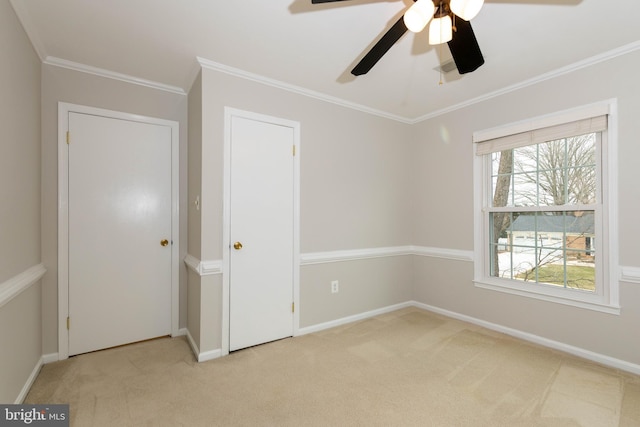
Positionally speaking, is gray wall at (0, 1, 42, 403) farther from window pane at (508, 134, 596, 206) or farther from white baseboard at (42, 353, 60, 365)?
window pane at (508, 134, 596, 206)

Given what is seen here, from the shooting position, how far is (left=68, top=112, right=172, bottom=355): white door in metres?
2.53

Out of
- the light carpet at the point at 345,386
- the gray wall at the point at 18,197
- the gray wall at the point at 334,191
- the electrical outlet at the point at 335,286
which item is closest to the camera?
the gray wall at the point at 18,197

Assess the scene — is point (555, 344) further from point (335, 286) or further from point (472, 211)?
point (335, 286)

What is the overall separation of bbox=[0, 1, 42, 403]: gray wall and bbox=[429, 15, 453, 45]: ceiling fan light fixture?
7.75 ft

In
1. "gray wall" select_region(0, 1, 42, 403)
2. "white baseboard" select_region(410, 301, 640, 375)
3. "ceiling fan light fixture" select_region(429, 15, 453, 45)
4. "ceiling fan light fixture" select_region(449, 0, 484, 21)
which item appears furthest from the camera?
"white baseboard" select_region(410, 301, 640, 375)

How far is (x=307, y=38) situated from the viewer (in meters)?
2.19

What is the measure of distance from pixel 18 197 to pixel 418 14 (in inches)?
101

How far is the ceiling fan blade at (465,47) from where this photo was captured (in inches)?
61.2

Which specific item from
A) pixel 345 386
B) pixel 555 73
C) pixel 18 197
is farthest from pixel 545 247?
pixel 18 197

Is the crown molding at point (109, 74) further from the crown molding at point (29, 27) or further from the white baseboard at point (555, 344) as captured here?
the white baseboard at point (555, 344)

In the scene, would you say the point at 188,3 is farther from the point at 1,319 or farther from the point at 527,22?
the point at 527,22

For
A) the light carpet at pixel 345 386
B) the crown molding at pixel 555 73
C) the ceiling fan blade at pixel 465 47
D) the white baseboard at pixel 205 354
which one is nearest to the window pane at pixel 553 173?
the crown molding at pixel 555 73

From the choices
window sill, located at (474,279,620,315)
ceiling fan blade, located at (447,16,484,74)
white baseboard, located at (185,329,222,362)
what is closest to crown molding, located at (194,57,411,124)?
ceiling fan blade, located at (447,16,484,74)

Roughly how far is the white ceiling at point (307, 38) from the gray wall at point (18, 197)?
26 cm
